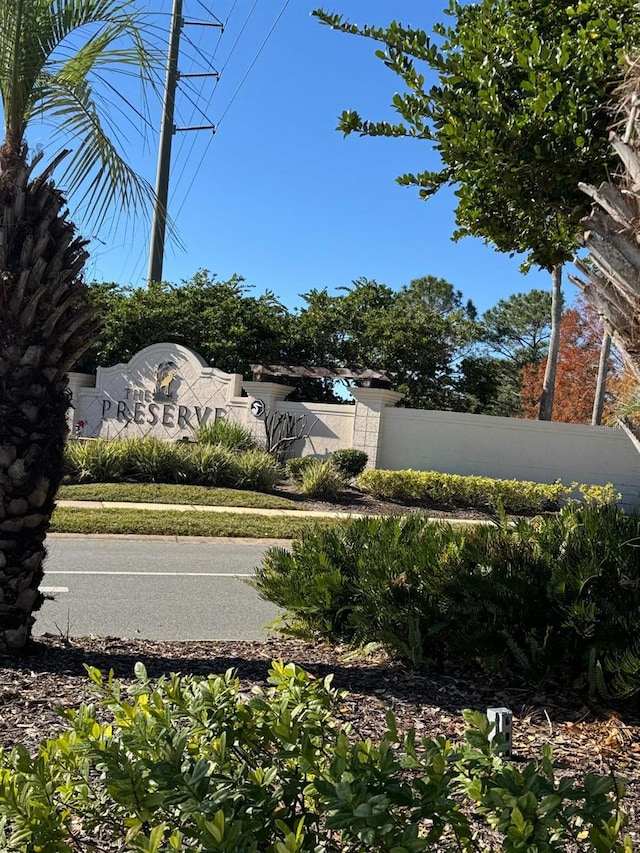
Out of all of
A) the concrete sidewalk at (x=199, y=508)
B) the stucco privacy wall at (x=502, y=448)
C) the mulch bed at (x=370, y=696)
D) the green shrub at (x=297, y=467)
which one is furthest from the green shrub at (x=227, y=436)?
the mulch bed at (x=370, y=696)

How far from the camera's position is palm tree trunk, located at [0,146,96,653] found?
427 centimetres

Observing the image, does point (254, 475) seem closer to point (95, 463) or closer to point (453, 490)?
point (95, 463)

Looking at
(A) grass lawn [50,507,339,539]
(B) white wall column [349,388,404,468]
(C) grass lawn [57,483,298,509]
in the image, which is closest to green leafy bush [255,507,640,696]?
(A) grass lawn [50,507,339,539]

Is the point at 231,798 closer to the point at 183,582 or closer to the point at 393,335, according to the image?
the point at 183,582

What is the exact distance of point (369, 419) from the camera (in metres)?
21.1

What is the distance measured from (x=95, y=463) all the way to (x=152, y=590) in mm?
9271

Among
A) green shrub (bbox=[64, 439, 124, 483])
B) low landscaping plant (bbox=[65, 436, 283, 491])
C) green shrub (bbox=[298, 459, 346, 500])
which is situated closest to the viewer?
green shrub (bbox=[64, 439, 124, 483])

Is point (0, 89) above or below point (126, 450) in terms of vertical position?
above

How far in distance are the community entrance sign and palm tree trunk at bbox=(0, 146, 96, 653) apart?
17966 millimetres

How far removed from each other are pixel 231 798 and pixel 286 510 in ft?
46.6

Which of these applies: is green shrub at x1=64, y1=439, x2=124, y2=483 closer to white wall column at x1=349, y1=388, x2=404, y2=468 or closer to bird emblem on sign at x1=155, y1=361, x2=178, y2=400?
bird emblem on sign at x1=155, y1=361, x2=178, y2=400

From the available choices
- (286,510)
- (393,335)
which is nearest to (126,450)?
(286,510)

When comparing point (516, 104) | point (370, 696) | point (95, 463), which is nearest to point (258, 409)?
point (95, 463)

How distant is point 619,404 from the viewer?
4.18 m
